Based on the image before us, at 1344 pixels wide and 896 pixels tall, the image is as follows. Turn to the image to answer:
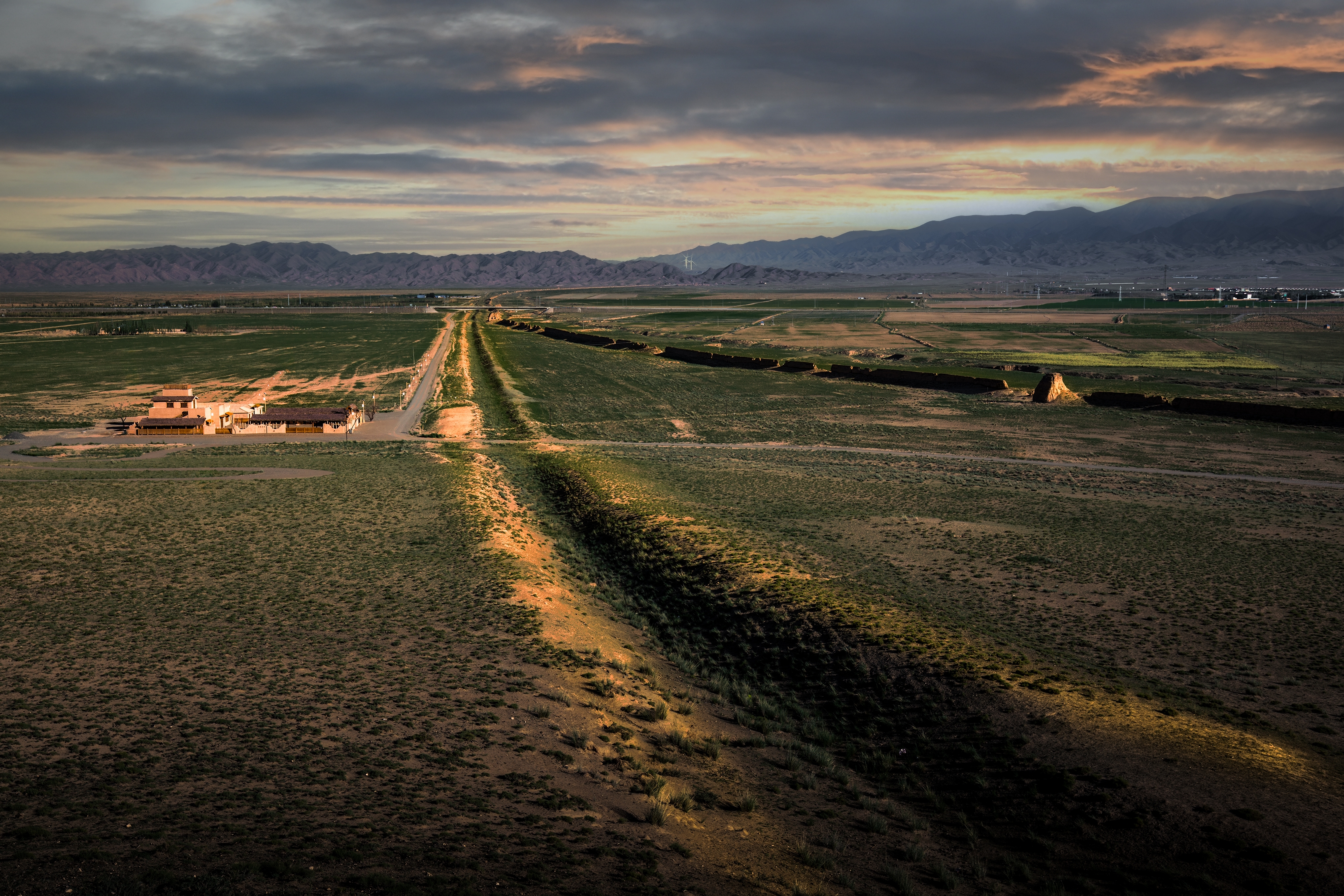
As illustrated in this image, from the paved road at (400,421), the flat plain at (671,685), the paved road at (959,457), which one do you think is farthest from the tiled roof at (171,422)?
the paved road at (959,457)

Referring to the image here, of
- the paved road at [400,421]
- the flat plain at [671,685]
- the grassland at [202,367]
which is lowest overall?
the flat plain at [671,685]

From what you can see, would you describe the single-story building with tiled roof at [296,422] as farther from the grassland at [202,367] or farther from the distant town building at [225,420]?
the grassland at [202,367]

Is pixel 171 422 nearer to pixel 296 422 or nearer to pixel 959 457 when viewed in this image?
pixel 296 422

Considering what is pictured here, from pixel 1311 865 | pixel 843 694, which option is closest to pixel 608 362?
pixel 843 694

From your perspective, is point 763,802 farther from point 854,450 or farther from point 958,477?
point 854,450

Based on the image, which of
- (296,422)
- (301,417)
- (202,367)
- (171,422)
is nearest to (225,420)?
(171,422)

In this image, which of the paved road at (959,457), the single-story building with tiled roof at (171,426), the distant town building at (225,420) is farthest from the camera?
the distant town building at (225,420)

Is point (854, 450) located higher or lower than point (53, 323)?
lower
